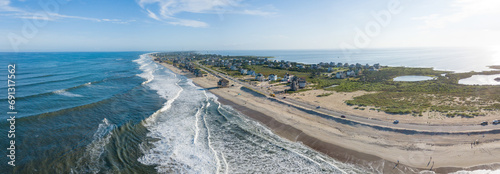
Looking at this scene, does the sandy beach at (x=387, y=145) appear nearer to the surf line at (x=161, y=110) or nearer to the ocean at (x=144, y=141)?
the ocean at (x=144, y=141)

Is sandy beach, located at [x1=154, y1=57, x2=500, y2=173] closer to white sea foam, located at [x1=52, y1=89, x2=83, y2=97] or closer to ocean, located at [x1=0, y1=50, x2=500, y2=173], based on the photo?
ocean, located at [x1=0, y1=50, x2=500, y2=173]

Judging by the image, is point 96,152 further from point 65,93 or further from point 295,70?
point 295,70

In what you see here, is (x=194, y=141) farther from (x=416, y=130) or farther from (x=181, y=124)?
(x=416, y=130)

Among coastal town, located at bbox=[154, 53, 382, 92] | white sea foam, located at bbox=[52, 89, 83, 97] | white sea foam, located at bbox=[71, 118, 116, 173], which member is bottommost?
white sea foam, located at bbox=[71, 118, 116, 173]

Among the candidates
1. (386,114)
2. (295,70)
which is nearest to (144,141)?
(386,114)

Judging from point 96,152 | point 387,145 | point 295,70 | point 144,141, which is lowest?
point 96,152

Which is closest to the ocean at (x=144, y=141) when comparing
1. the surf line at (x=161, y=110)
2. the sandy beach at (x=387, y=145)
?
the surf line at (x=161, y=110)

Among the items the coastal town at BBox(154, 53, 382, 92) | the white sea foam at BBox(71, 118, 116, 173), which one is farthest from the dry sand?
the white sea foam at BBox(71, 118, 116, 173)

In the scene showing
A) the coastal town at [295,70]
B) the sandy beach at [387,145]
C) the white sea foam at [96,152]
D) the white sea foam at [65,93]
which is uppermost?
the coastal town at [295,70]

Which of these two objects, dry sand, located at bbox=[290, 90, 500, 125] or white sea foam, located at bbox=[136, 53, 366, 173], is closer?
white sea foam, located at bbox=[136, 53, 366, 173]

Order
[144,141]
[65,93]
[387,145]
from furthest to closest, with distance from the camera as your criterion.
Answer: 1. [65,93]
2. [144,141]
3. [387,145]
